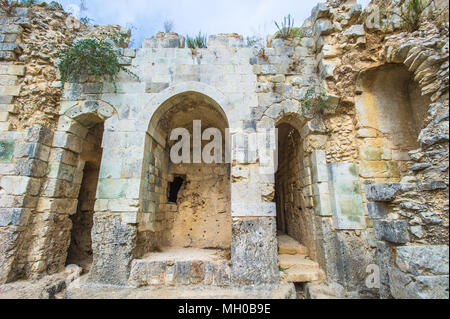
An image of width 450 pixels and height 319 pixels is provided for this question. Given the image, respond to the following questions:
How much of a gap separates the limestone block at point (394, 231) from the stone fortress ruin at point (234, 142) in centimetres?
15

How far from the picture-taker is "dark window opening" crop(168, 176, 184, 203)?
555cm

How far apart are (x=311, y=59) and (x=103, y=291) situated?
554cm

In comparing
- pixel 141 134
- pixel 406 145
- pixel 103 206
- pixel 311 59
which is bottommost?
pixel 103 206

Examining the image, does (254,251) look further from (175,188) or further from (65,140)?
(65,140)

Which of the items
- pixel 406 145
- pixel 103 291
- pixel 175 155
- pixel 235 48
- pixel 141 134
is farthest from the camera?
pixel 175 155

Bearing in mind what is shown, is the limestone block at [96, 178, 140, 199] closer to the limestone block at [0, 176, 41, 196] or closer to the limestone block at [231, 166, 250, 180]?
the limestone block at [0, 176, 41, 196]

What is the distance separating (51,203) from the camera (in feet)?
12.2

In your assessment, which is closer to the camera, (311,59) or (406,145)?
(406,145)

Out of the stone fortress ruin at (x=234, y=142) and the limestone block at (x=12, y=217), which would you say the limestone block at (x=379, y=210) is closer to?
the stone fortress ruin at (x=234, y=142)

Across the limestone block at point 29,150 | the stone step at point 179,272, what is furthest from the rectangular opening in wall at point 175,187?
the limestone block at point 29,150

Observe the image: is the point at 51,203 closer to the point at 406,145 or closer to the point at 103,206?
the point at 103,206

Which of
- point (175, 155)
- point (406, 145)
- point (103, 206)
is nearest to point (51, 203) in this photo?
point (103, 206)

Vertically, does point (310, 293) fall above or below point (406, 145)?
below
